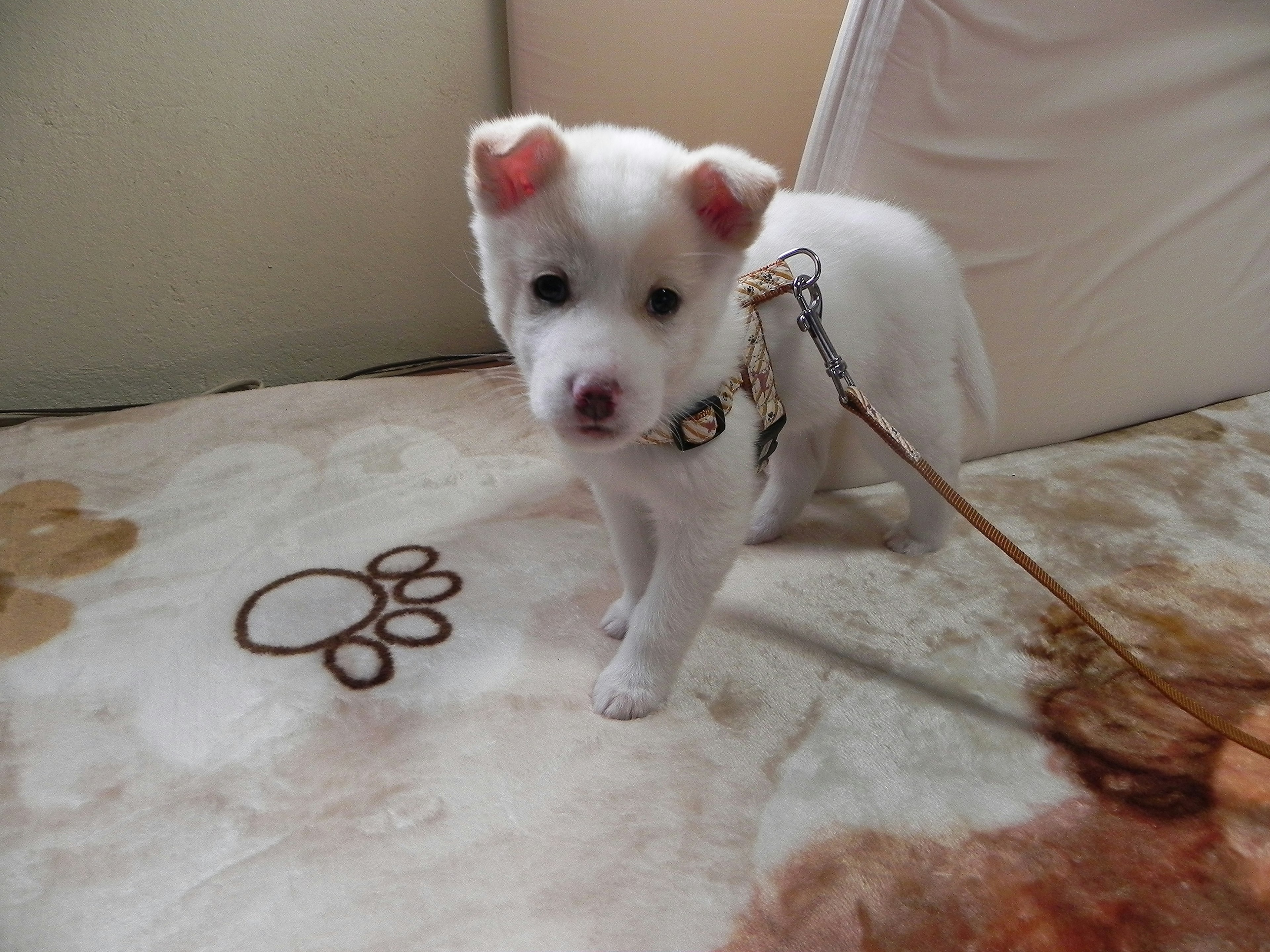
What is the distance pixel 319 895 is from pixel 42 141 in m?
1.95

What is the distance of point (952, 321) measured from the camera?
1637 mm

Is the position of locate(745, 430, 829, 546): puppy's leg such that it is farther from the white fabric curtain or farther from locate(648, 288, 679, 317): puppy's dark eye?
locate(648, 288, 679, 317): puppy's dark eye

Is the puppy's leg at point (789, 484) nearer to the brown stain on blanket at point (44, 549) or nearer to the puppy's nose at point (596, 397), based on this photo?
the puppy's nose at point (596, 397)


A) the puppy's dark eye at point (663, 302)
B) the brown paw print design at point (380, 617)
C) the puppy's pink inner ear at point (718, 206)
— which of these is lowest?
the brown paw print design at point (380, 617)

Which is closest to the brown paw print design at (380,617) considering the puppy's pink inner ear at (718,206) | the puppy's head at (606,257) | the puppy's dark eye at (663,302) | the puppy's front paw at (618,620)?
the puppy's front paw at (618,620)

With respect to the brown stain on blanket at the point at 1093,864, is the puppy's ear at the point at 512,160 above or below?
above

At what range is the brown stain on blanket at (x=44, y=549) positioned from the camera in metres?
1.43

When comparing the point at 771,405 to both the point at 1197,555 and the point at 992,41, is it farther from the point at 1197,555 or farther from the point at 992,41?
the point at 1197,555

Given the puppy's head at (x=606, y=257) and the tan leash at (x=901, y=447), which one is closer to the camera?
the puppy's head at (x=606, y=257)

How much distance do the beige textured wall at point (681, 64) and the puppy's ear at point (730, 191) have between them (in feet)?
3.91

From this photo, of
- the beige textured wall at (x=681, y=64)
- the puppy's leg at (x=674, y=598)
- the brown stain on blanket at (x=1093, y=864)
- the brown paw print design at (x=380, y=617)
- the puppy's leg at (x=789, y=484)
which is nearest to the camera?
the brown stain on blanket at (x=1093, y=864)

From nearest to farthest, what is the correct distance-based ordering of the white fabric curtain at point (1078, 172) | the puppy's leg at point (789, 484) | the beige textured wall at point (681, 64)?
the white fabric curtain at point (1078, 172) < the puppy's leg at point (789, 484) < the beige textured wall at point (681, 64)

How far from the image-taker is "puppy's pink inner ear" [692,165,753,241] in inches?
43.1

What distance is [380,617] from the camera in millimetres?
1479
